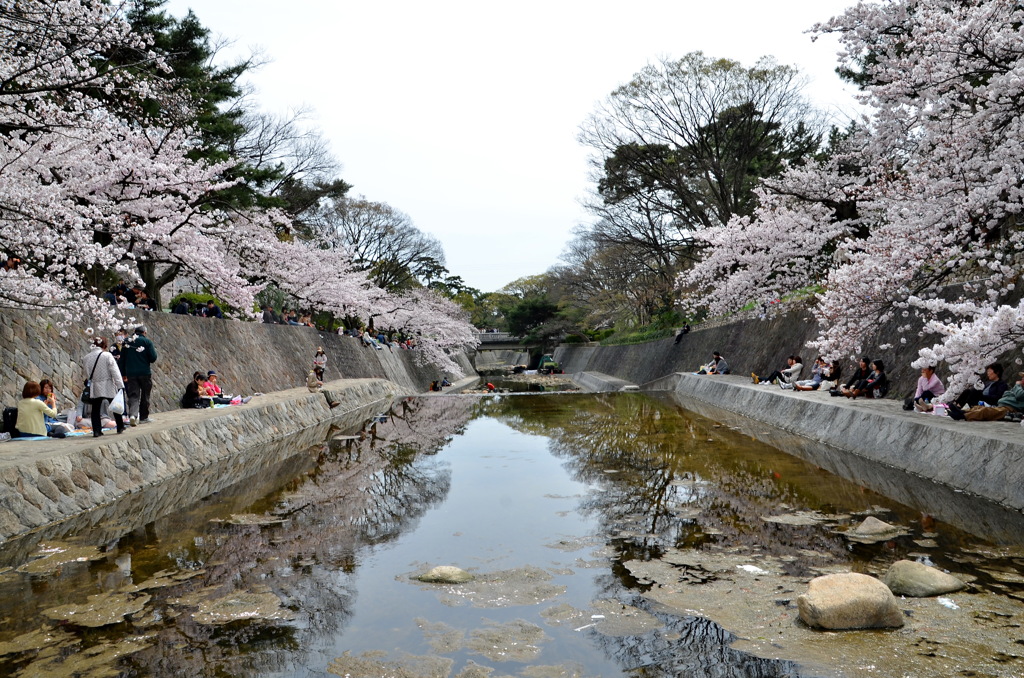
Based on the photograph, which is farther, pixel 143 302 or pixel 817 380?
pixel 143 302

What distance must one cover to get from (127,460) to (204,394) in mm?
6116

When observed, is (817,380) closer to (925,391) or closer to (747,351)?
(925,391)

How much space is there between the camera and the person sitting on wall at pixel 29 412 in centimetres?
955

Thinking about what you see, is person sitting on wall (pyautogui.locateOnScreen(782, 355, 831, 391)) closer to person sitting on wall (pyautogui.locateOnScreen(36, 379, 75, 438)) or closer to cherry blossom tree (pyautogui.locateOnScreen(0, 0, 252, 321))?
cherry blossom tree (pyautogui.locateOnScreen(0, 0, 252, 321))

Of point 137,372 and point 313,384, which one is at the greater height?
point 137,372

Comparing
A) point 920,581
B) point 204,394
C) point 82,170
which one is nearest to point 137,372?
point 204,394

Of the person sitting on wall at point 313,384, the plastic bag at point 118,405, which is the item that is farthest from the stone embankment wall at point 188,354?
the plastic bag at point 118,405

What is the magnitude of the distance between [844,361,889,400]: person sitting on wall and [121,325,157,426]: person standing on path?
13.7 m

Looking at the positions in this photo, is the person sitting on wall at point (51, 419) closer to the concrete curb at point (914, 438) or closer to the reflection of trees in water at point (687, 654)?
the reflection of trees in water at point (687, 654)

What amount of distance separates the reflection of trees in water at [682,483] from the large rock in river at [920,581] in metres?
0.80

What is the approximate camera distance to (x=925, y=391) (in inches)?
429

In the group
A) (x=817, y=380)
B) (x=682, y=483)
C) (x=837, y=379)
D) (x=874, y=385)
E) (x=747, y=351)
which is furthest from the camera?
(x=747, y=351)

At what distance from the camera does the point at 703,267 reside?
2291cm

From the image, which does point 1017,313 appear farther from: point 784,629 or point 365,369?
point 365,369
